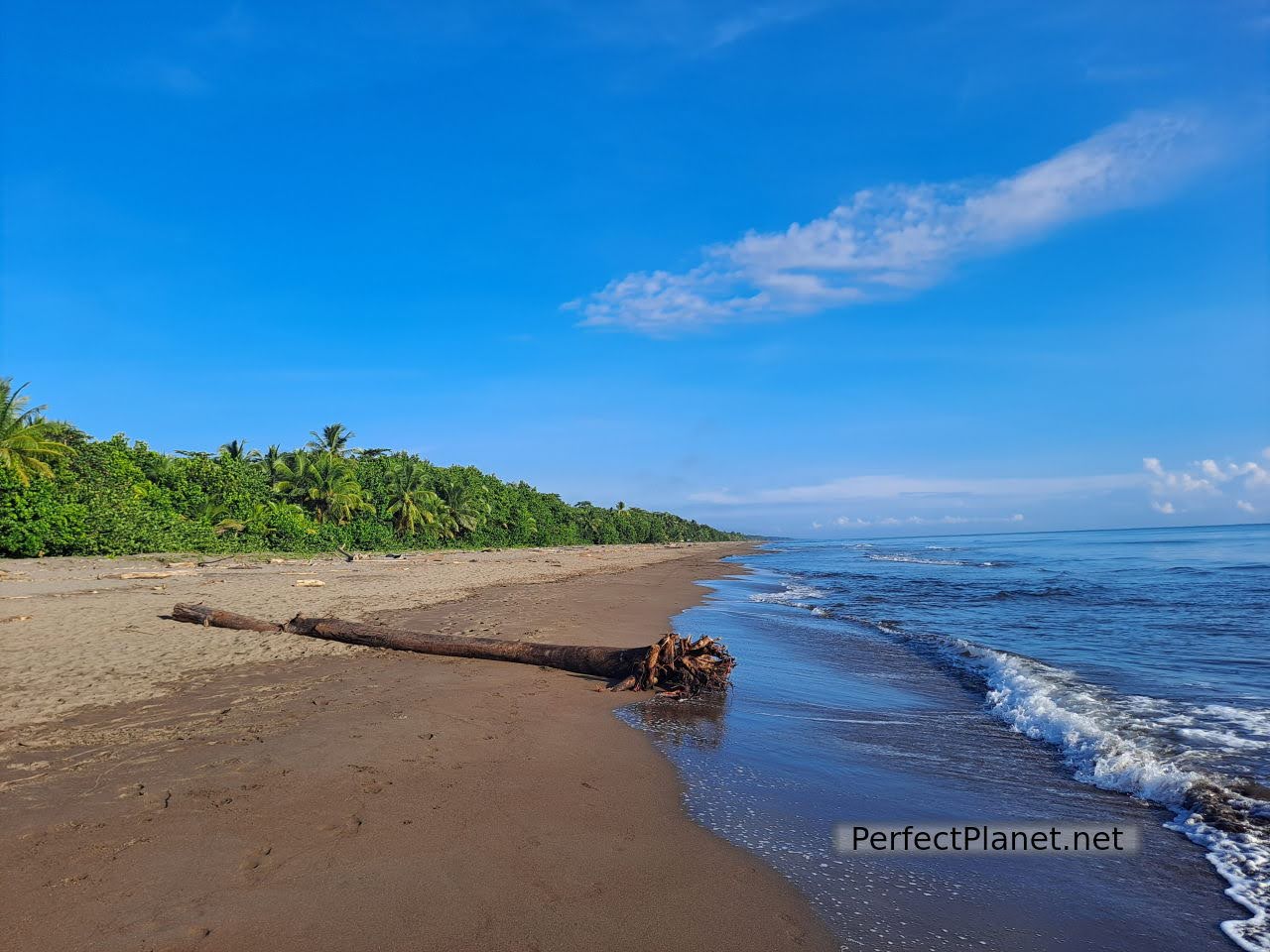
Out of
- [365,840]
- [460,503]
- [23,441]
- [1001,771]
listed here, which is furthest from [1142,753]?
[460,503]

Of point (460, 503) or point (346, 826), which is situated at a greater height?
point (460, 503)

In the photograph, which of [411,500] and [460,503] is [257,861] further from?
[460,503]

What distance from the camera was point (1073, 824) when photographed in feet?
15.2

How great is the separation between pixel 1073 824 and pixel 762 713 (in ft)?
10.3

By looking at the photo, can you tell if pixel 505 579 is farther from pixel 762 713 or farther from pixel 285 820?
pixel 285 820

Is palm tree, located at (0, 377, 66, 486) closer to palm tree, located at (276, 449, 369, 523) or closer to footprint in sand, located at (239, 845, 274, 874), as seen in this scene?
palm tree, located at (276, 449, 369, 523)

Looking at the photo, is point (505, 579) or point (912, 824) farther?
point (505, 579)

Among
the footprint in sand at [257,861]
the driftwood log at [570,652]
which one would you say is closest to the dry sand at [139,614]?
the driftwood log at [570,652]

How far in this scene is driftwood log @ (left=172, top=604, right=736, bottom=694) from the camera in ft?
26.0

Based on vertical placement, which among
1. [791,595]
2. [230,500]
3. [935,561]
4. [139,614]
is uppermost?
[230,500]

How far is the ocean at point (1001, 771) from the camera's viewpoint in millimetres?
3414

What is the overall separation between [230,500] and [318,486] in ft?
24.3

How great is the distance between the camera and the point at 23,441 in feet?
78.4

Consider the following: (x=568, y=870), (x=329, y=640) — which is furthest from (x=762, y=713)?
(x=329, y=640)
